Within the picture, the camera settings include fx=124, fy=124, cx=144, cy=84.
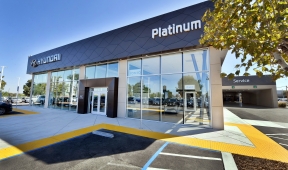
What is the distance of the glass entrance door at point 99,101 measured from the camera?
11.9m

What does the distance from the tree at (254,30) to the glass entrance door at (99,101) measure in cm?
1009

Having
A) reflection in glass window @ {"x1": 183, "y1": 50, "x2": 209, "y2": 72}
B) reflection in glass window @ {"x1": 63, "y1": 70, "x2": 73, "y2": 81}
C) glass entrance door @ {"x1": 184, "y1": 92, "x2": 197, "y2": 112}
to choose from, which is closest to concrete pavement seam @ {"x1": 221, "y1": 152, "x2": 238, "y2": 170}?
glass entrance door @ {"x1": 184, "y1": 92, "x2": 197, "y2": 112}

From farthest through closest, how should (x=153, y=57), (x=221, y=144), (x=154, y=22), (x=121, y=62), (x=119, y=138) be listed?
(x=121, y=62), (x=153, y=57), (x=154, y=22), (x=119, y=138), (x=221, y=144)

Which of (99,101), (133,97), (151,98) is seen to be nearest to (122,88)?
(133,97)

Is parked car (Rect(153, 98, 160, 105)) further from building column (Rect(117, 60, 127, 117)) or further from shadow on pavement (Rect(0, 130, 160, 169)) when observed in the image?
shadow on pavement (Rect(0, 130, 160, 169))

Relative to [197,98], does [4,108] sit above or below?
below

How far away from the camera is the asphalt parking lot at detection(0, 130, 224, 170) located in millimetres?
3395

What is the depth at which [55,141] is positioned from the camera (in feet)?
16.5

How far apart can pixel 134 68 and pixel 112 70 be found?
2475 millimetres

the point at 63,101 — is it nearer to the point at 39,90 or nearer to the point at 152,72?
the point at 39,90

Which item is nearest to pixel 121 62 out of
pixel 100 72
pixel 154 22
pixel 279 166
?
pixel 100 72

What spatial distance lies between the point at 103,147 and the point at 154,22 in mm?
8679

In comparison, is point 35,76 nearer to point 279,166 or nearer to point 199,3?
point 199,3

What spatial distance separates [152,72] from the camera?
9781 mm
